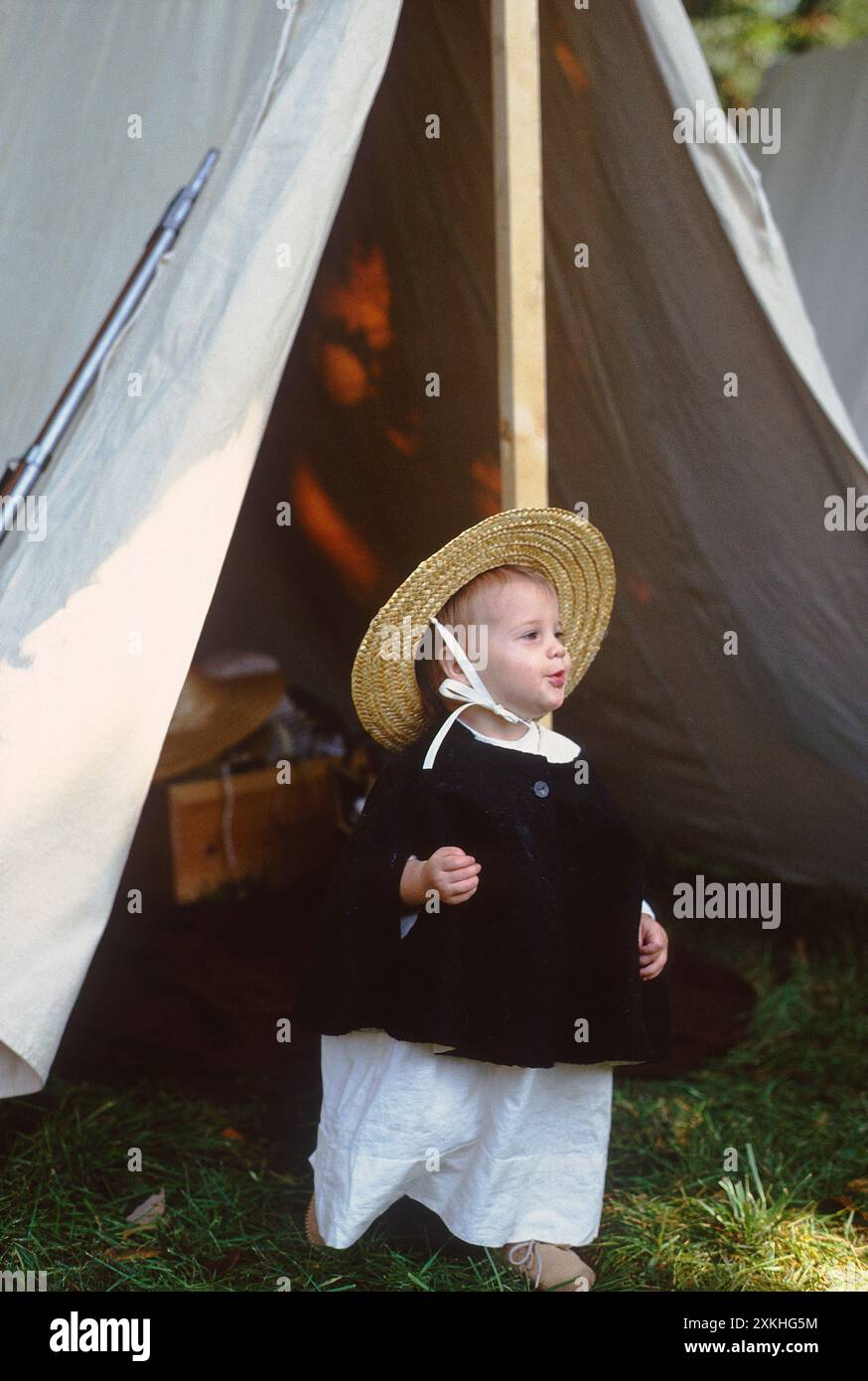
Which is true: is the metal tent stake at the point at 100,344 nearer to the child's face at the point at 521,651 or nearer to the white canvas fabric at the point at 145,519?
the white canvas fabric at the point at 145,519

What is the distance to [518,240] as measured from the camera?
2275 millimetres

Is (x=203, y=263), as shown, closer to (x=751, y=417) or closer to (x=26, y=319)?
(x=26, y=319)

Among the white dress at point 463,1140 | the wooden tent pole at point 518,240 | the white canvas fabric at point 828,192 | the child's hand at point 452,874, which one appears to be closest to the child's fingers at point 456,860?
the child's hand at point 452,874

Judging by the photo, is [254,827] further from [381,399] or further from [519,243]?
[519,243]

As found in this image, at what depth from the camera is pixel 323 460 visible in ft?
11.7

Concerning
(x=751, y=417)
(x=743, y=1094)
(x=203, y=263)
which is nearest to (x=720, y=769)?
(x=743, y=1094)

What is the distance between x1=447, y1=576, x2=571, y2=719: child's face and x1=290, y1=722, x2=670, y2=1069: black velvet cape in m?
0.09

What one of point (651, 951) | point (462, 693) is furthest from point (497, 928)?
point (462, 693)

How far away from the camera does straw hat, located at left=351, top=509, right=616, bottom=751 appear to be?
7.12 feet

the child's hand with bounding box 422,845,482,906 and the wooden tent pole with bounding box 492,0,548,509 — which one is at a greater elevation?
the wooden tent pole with bounding box 492,0,548,509

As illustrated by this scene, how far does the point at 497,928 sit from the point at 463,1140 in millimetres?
373

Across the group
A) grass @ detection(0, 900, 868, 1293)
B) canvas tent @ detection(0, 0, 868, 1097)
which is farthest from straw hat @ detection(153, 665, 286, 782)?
grass @ detection(0, 900, 868, 1293)

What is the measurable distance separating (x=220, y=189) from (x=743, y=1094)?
A: 218cm

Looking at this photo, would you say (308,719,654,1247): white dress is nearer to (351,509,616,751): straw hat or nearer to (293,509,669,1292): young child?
(293,509,669,1292): young child
